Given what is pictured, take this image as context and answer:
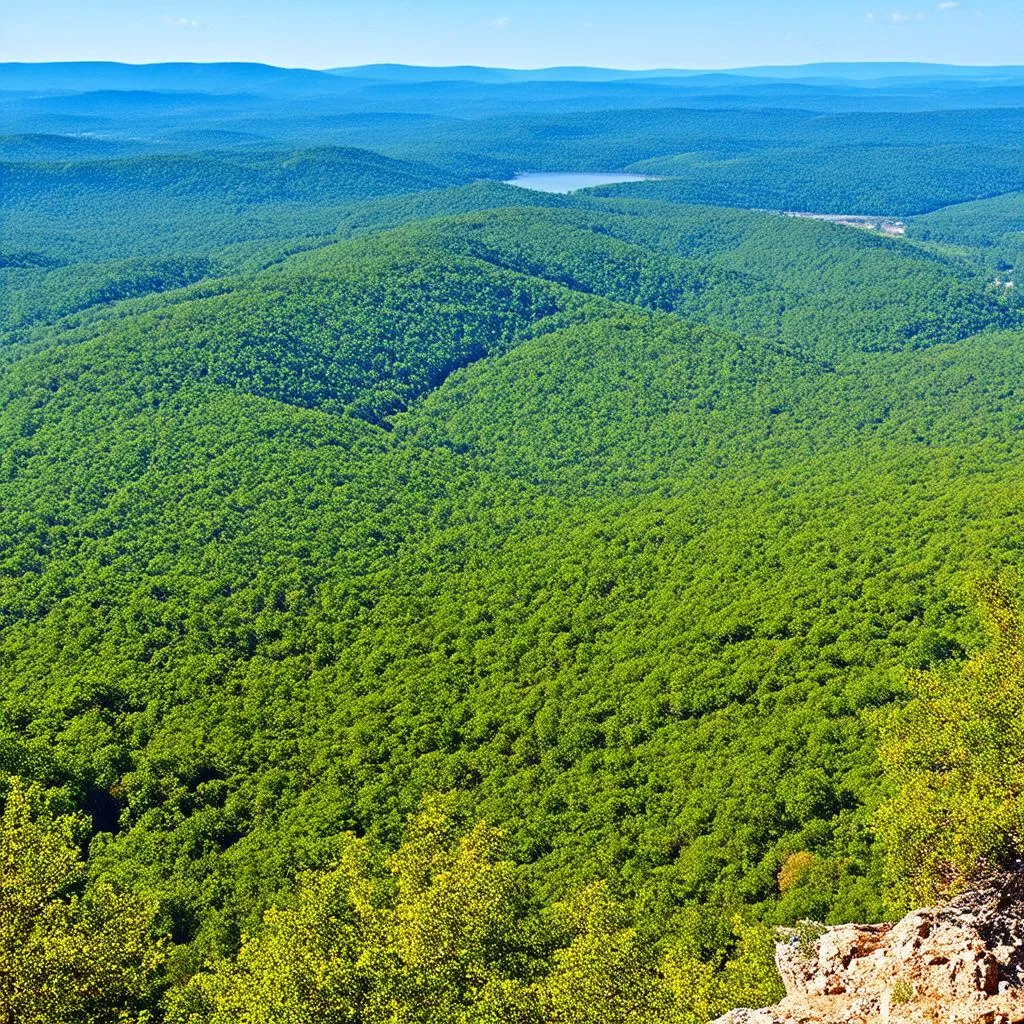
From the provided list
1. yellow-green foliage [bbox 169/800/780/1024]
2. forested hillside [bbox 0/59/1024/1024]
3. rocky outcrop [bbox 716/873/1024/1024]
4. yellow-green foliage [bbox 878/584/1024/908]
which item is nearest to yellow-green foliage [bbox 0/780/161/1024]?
forested hillside [bbox 0/59/1024/1024]

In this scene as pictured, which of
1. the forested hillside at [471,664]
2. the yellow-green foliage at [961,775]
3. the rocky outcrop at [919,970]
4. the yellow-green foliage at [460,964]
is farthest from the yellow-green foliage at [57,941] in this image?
the yellow-green foliage at [961,775]

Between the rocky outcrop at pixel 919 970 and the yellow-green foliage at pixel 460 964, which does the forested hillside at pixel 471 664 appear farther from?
the rocky outcrop at pixel 919 970

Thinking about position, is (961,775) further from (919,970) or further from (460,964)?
(460,964)

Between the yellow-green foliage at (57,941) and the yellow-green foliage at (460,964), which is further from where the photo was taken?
the yellow-green foliage at (460,964)

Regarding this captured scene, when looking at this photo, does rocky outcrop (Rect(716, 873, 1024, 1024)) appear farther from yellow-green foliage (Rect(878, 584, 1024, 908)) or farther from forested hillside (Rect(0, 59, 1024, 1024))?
forested hillside (Rect(0, 59, 1024, 1024))

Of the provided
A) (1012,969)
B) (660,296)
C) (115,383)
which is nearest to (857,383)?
(660,296)

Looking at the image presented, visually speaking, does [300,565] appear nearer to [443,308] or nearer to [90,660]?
[90,660]
